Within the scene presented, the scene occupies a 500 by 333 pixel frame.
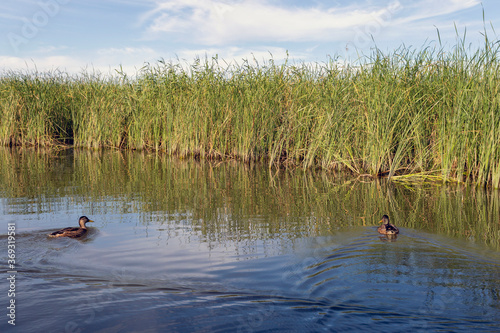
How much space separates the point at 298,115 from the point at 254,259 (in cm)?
750

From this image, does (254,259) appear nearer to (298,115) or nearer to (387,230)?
(387,230)

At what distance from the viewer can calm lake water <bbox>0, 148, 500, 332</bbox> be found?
136 inches

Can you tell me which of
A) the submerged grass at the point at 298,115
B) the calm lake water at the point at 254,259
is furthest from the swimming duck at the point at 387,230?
the submerged grass at the point at 298,115

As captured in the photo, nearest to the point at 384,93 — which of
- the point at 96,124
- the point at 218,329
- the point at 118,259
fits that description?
the point at 118,259

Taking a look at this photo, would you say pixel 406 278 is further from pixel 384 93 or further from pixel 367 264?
pixel 384 93

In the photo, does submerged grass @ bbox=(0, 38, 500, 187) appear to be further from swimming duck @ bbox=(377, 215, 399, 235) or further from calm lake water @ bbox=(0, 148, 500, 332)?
swimming duck @ bbox=(377, 215, 399, 235)

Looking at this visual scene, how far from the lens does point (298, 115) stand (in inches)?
462

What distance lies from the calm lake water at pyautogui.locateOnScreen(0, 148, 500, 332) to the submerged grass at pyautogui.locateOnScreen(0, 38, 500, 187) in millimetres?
1064

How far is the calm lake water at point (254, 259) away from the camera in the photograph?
3.46 m

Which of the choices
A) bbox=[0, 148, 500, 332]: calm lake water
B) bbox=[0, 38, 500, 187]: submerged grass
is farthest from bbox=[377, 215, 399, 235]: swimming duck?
bbox=[0, 38, 500, 187]: submerged grass

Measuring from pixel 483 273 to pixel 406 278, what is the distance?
860 mm

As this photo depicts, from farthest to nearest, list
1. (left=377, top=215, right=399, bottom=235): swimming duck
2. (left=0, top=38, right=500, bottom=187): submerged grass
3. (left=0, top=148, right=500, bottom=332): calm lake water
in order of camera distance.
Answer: (left=0, top=38, right=500, bottom=187): submerged grass
(left=377, top=215, right=399, bottom=235): swimming duck
(left=0, top=148, right=500, bottom=332): calm lake water

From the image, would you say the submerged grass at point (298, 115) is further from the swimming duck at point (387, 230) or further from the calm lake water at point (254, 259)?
the swimming duck at point (387, 230)

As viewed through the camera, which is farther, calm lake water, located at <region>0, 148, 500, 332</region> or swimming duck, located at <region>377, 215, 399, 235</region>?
swimming duck, located at <region>377, 215, 399, 235</region>
